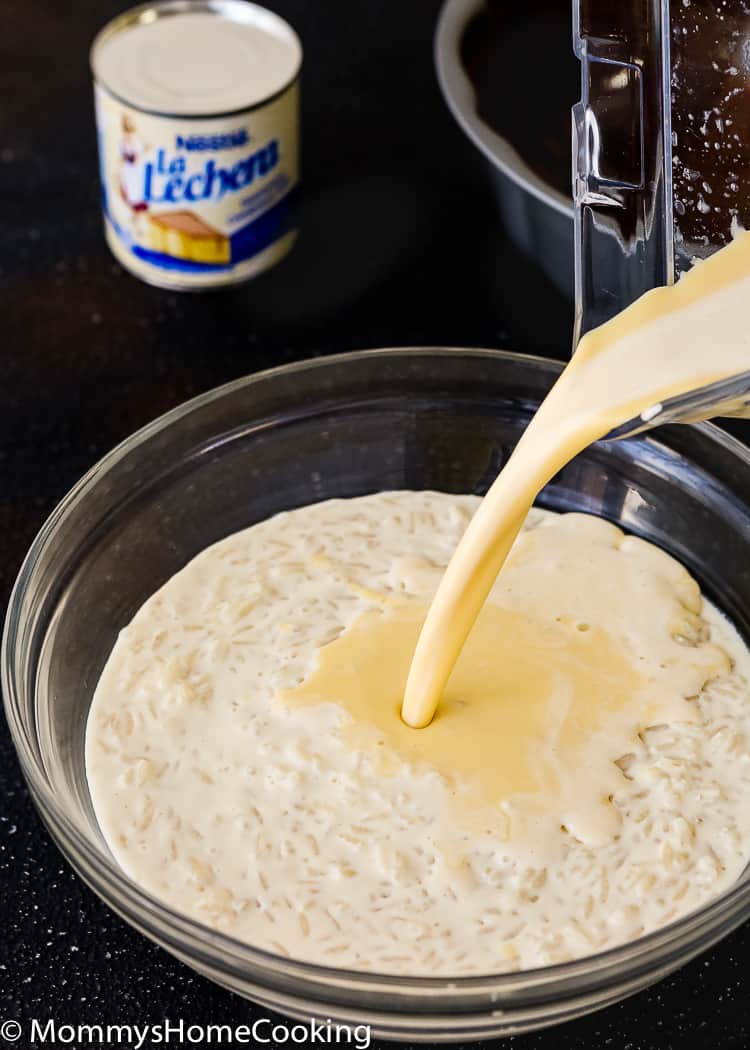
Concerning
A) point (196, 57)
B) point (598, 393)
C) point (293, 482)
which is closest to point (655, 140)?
point (598, 393)

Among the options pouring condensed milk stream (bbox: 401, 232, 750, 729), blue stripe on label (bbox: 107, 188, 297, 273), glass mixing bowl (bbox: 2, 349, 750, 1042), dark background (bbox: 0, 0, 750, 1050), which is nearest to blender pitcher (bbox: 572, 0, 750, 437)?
pouring condensed milk stream (bbox: 401, 232, 750, 729)

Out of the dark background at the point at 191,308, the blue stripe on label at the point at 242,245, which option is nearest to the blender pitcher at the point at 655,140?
the dark background at the point at 191,308

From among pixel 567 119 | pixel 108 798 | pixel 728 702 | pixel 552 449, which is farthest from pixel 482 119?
pixel 108 798

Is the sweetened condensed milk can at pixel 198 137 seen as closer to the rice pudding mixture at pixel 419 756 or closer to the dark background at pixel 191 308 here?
the dark background at pixel 191 308

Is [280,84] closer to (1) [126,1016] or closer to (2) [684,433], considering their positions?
(2) [684,433]

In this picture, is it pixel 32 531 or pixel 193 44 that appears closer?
pixel 32 531

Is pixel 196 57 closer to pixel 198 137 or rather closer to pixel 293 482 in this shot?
pixel 198 137
